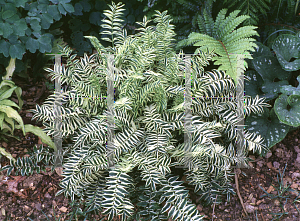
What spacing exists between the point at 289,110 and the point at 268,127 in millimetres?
207

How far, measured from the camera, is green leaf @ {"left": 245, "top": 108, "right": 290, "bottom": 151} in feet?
7.00

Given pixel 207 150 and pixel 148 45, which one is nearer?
pixel 207 150

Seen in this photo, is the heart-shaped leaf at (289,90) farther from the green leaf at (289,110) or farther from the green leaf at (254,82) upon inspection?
the green leaf at (254,82)

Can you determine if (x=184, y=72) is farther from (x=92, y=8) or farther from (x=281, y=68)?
(x=92, y=8)

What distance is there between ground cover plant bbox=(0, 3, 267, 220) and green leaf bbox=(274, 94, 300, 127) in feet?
0.53

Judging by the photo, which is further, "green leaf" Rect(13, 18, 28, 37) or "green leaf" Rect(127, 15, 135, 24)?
"green leaf" Rect(127, 15, 135, 24)

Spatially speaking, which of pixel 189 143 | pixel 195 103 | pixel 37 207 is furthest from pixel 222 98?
pixel 37 207

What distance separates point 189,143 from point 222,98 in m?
0.50

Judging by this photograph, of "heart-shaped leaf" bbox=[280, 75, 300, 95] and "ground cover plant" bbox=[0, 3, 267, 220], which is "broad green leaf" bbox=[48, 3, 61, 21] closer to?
"ground cover plant" bbox=[0, 3, 267, 220]

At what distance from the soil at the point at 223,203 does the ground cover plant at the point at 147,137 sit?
0.14 m

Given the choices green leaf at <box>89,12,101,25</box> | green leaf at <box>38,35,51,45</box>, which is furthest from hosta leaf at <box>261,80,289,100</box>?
green leaf at <box>38,35,51,45</box>

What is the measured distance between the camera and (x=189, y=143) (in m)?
1.85

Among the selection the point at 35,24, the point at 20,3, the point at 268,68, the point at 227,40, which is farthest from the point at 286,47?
the point at 20,3

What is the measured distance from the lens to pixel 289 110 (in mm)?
2133
